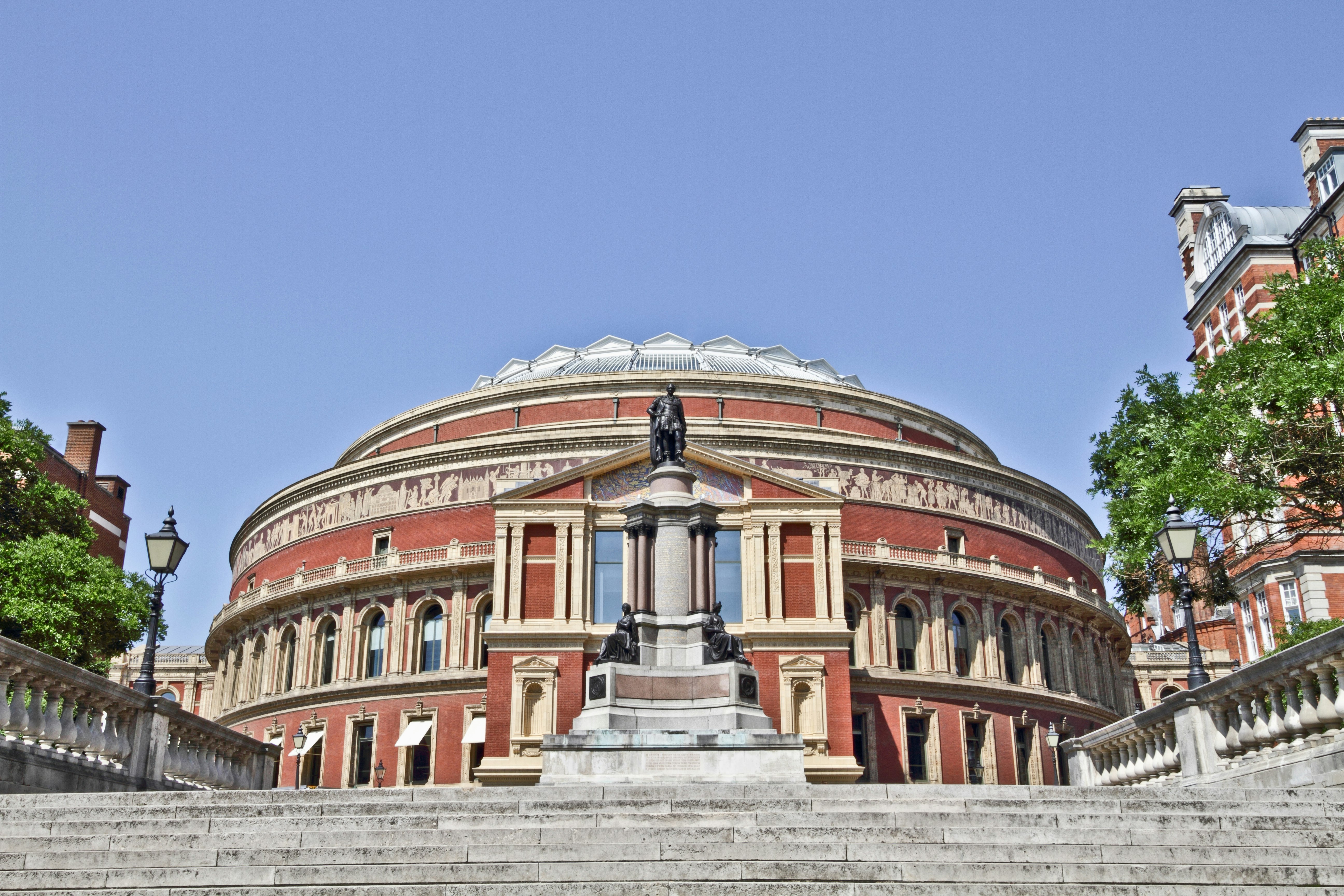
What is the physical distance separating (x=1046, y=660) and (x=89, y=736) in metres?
42.0

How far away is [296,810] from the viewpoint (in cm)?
1223

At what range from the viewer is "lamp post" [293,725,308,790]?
47.0m

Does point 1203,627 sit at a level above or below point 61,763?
above

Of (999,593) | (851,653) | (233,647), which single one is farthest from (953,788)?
(233,647)

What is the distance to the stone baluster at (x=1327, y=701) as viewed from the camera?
12438 mm

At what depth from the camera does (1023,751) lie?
4756 cm

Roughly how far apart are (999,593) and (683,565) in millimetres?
30182

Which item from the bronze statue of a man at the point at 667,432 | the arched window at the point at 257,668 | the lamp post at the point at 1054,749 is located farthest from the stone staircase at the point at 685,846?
the arched window at the point at 257,668

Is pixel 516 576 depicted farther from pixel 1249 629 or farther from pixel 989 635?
pixel 1249 629

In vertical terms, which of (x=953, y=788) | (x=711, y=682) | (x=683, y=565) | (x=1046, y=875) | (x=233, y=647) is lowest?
(x=1046, y=875)

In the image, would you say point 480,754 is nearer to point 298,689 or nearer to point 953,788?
point 298,689

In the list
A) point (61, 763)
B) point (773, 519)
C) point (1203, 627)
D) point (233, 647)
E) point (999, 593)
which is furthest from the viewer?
point (1203, 627)

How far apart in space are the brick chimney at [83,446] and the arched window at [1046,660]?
150 ft

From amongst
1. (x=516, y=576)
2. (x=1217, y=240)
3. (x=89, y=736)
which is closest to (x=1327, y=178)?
(x=1217, y=240)
